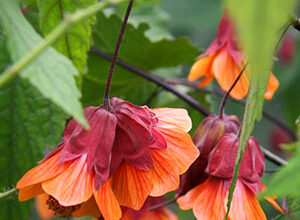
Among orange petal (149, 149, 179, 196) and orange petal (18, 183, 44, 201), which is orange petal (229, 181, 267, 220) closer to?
orange petal (149, 149, 179, 196)

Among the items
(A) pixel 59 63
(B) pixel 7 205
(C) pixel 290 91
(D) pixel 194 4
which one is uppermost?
(A) pixel 59 63

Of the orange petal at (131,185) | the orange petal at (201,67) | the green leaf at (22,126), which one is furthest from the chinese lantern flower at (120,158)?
the orange petal at (201,67)

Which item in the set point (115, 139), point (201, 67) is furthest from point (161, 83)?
point (115, 139)

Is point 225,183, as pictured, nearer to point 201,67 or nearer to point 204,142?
point 204,142

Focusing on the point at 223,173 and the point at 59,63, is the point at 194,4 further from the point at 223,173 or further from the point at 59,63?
the point at 59,63

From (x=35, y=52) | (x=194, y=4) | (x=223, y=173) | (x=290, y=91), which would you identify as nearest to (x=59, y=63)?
(x=35, y=52)

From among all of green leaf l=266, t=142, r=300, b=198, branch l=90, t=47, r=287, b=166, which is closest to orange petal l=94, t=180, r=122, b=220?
green leaf l=266, t=142, r=300, b=198

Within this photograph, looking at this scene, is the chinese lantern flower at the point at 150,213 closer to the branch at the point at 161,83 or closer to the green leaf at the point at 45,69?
the branch at the point at 161,83
